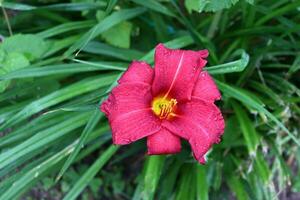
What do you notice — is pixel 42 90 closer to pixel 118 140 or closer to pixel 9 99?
pixel 9 99

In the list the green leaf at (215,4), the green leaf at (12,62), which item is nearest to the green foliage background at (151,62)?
the green leaf at (12,62)

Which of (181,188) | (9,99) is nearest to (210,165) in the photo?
(181,188)

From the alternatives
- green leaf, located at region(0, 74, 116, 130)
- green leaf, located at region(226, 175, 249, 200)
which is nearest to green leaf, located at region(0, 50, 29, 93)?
green leaf, located at region(0, 74, 116, 130)

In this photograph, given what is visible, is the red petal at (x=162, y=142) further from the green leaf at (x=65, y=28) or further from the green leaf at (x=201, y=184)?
the green leaf at (x=65, y=28)

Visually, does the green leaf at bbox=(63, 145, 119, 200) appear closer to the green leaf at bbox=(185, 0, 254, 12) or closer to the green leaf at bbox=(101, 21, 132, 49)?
the green leaf at bbox=(101, 21, 132, 49)

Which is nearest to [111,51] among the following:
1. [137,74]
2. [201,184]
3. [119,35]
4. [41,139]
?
[119,35]

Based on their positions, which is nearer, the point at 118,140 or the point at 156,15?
the point at 118,140

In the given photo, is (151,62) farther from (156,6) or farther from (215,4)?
(215,4)
